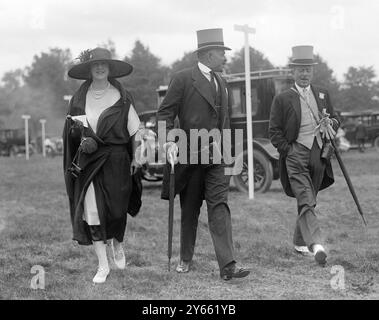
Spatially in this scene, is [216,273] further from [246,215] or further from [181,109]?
[246,215]

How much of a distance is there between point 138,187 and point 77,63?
1.15 meters

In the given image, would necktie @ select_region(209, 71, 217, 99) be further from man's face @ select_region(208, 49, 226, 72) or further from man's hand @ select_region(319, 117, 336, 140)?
man's hand @ select_region(319, 117, 336, 140)

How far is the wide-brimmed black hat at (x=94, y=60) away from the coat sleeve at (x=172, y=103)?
40cm

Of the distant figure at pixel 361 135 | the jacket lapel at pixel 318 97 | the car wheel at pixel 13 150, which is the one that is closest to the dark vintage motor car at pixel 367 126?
the distant figure at pixel 361 135

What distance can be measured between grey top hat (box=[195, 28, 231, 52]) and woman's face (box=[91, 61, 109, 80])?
809 mm

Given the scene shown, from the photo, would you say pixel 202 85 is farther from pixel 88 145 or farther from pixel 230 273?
pixel 230 273

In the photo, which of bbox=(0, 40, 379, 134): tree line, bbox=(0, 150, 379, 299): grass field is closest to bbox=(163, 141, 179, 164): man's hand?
bbox=(0, 150, 379, 299): grass field

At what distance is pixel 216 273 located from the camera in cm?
564

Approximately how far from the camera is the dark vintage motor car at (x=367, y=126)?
3231cm

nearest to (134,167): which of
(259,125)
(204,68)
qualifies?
(204,68)

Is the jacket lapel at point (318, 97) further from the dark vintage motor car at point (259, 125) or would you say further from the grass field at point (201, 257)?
the dark vintage motor car at point (259, 125)

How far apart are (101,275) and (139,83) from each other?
4745 centimetres

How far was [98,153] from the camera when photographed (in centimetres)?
540

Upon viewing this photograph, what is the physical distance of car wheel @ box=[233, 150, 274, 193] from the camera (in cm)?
1201
